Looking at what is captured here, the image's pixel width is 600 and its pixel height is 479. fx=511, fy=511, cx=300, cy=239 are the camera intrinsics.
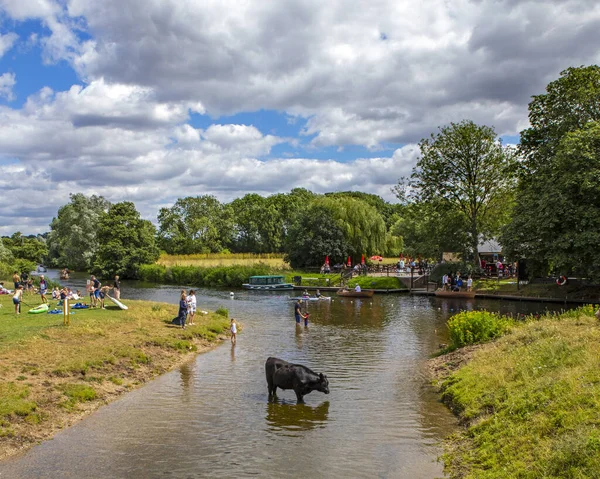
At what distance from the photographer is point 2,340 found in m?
19.6

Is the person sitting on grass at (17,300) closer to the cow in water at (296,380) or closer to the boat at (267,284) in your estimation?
the cow in water at (296,380)

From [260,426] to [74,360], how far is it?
801 centimetres

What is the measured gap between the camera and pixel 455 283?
53.1 metres

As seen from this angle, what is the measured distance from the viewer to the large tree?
36406 mm

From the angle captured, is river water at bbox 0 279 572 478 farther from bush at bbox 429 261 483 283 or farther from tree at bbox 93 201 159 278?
tree at bbox 93 201 159 278

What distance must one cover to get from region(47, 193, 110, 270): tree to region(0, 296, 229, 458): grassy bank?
6899 centimetres

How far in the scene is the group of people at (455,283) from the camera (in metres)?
51.6

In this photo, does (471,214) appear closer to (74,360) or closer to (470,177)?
(470,177)

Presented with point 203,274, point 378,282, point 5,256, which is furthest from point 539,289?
point 5,256

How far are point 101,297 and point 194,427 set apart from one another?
67.8ft

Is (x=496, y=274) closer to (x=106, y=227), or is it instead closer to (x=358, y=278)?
(x=358, y=278)

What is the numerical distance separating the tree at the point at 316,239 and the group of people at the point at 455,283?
2007cm

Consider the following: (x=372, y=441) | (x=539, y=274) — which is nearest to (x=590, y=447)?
(x=372, y=441)

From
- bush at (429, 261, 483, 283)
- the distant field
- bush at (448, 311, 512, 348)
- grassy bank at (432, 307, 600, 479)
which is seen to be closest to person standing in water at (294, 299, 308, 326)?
bush at (448, 311, 512, 348)
